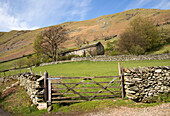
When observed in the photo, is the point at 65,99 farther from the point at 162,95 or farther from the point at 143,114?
the point at 162,95

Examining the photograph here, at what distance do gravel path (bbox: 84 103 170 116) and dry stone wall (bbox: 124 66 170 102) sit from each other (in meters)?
1.20

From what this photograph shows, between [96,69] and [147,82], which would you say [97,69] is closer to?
[96,69]

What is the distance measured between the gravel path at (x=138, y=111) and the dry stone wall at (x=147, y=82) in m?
1.20

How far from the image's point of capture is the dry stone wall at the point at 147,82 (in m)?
7.96

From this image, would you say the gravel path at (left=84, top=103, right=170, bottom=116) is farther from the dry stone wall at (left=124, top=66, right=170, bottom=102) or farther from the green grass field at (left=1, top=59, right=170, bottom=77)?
the green grass field at (left=1, top=59, right=170, bottom=77)

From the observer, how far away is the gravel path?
6121 millimetres

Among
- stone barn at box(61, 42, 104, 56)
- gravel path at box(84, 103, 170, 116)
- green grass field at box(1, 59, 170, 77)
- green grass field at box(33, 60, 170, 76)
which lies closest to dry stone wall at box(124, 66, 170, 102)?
gravel path at box(84, 103, 170, 116)

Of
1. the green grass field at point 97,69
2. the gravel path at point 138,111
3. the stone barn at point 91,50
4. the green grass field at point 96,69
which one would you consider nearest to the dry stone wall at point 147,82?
the gravel path at point 138,111

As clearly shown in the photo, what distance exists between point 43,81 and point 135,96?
7334 millimetres

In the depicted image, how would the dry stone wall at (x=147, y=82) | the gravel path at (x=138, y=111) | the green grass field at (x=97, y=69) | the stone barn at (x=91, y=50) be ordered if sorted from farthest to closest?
the stone barn at (x=91, y=50) < the green grass field at (x=97, y=69) < the dry stone wall at (x=147, y=82) < the gravel path at (x=138, y=111)

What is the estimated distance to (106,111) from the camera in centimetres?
683

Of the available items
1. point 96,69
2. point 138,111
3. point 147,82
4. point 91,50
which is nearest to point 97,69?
point 96,69

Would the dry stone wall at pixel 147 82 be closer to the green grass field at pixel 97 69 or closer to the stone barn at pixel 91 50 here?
the green grass field at pixel 97 69

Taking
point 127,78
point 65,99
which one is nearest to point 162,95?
point 127,78
